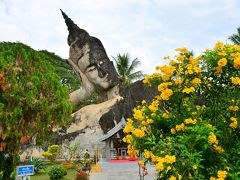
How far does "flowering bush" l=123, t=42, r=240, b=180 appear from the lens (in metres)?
4.77

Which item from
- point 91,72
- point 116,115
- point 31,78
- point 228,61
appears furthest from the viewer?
point 91,72

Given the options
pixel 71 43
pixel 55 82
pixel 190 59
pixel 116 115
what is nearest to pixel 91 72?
pixel 71 43

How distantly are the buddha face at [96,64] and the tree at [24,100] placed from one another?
60.2 ft

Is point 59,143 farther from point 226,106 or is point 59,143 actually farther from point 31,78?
point 226,106

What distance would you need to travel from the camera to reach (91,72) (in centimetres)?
2869

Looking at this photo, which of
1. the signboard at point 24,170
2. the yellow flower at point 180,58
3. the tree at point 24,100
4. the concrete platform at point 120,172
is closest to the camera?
the yellow flower at point 180,58

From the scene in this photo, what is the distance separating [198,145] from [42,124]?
5.62 m

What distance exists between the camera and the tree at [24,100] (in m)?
8.23

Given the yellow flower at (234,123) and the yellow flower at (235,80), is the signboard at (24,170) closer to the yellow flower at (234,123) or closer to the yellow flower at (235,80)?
the yellow flower at (234,123)

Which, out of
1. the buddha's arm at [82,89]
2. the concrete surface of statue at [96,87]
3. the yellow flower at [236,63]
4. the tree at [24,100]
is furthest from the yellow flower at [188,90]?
the buddha's arm at [82,89]

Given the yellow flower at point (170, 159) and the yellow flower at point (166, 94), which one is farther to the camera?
the yellow flower at point (166, 94)

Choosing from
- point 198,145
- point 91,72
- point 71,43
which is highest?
point 71,43

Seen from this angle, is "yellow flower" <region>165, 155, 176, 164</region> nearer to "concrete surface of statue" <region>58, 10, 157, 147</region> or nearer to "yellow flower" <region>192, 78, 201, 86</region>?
"yellow flower" <region>192, 78, 201, 86</region>

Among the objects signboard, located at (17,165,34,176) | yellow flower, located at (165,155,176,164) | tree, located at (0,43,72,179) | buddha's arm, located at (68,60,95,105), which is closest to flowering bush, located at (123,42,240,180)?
yellow flower, located at (165,155,176,164)
